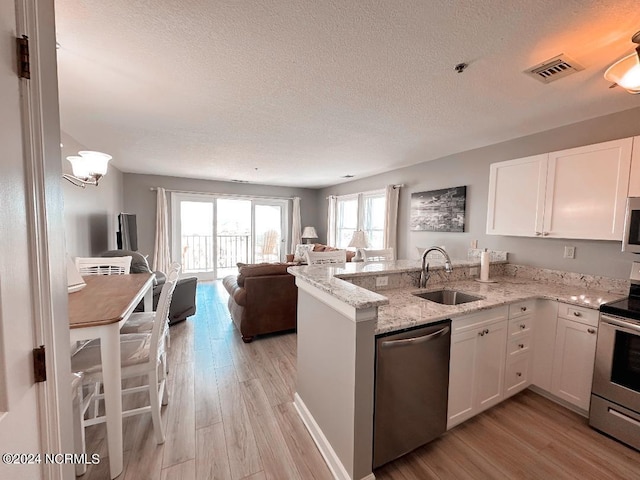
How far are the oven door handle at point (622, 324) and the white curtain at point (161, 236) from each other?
6.73 meters

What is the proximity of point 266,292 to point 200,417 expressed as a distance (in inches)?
57.8

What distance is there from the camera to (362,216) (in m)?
6.00

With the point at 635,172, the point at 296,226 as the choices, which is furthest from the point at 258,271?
the point at 296,226

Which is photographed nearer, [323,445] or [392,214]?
[323,445]

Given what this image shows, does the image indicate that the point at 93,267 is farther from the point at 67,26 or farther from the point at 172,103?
the point at 67,26

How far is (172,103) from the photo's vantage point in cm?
235

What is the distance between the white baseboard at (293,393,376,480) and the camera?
147 centimetres

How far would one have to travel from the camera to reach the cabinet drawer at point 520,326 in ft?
6.79

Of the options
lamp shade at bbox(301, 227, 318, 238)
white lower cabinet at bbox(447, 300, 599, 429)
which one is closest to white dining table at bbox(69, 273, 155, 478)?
white lower cabinet at bbox(447, 300, 599, 429)

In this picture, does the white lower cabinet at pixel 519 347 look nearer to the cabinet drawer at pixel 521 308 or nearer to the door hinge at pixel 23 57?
the cabinet drawer at pixel 521 308

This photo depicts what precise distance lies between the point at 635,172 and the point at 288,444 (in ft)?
10.5

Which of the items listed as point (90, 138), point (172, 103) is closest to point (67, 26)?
point (172, 103)

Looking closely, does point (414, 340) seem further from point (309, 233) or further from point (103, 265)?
point (309, 233)

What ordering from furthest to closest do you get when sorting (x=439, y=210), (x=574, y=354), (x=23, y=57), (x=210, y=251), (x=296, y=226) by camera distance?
1. (x=296, y=226)
2. (x=210, y=251)
3. (x=439, y=210)
4. (x=574, y=354)
5. (x=23, y=57)
